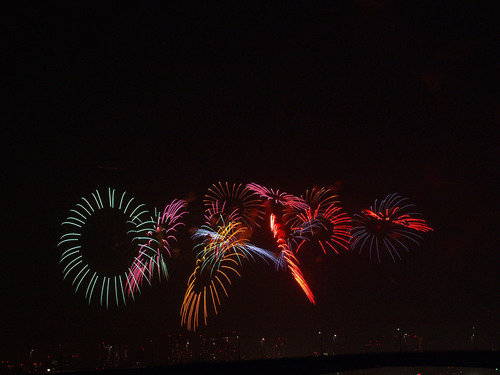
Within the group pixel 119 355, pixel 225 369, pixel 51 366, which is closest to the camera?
pixel 225 369

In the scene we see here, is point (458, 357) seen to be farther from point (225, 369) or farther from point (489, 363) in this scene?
point (225, 369)

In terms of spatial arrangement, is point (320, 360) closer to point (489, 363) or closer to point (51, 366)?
point (489, 363)

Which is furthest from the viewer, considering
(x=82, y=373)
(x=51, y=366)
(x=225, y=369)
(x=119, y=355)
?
(x=119, y=355)

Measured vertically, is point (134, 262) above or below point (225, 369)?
above

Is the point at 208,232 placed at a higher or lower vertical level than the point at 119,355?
higher

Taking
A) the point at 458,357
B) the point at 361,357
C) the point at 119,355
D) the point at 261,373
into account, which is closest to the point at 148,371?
the point at 261,373

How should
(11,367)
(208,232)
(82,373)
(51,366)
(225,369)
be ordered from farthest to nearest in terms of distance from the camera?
(51,366), (11,367), (225,369), (208,232), (82,373)

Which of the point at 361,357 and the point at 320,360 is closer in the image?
the point at 320,360

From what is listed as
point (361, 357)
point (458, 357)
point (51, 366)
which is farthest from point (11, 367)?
point (458, 357)

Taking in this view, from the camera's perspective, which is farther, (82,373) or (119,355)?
(119,355)
